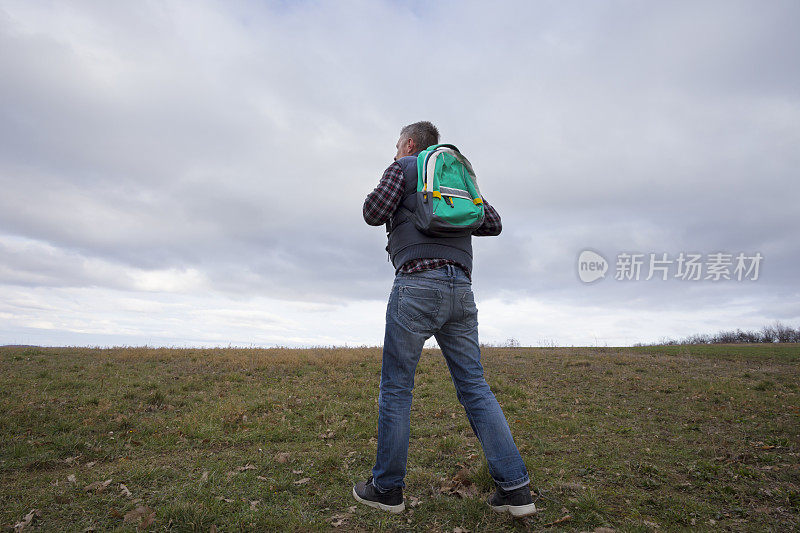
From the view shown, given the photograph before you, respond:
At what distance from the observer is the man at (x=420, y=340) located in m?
3.61

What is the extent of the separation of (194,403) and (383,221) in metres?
7.54

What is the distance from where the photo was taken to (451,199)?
3682mm

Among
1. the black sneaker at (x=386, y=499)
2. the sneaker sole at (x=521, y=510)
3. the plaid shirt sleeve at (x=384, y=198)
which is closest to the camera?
the sneaker sole at (x=521, y=510)

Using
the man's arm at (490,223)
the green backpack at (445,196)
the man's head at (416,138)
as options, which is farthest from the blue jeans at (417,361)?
the man's head at (416,138)

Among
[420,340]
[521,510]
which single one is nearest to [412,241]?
[420,340]

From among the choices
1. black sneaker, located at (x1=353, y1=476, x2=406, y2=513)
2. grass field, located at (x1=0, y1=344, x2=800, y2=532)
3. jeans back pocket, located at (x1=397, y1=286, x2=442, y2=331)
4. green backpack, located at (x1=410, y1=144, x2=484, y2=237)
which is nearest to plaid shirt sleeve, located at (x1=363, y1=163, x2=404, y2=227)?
green backpack, located at (x1=410, y1=144, x2=484, y2=237)

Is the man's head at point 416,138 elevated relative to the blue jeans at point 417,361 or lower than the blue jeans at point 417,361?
elevated

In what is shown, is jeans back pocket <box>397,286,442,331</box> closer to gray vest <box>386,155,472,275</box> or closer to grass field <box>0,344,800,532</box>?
gray vest <box>386,155,472,275</box>

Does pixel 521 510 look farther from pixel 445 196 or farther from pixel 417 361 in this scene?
pixel 445 196

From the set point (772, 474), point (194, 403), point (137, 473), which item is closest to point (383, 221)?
point (137, 473)

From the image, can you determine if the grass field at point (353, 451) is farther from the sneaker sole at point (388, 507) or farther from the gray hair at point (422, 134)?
the gray hair at point (422, 134)

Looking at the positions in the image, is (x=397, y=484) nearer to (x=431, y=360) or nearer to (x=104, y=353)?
(x=431, y=360)

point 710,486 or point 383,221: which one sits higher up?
point 383,221

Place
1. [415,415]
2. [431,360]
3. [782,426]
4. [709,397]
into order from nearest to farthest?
[782,426]
[415,415]
[709,397]
[431,360]
